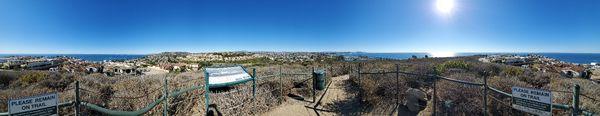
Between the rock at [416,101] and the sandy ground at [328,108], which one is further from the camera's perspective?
the sandy ground at [328,108]

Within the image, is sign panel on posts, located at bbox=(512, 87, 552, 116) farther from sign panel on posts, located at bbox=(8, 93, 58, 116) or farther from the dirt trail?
sign panel on posts, located at bbox=(8, 93, 58, 116)

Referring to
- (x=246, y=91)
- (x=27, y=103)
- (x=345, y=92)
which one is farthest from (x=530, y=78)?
(x=27, y=103)

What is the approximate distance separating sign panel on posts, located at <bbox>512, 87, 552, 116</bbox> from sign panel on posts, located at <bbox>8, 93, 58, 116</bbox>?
579cm

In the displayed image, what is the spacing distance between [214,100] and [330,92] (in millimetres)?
4799

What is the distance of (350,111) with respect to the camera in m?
8.83

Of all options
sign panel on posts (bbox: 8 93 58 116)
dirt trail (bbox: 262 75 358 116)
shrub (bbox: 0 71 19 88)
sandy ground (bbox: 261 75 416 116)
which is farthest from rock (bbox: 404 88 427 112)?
shrub (bbox: 0 71 19 88)

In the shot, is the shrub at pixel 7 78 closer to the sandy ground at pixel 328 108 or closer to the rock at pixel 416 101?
the sandy ground at pixel 328 108

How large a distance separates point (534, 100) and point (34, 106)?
5928 millimetres

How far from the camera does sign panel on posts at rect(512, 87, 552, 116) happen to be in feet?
12.4

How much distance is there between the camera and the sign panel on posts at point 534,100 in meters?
3.79

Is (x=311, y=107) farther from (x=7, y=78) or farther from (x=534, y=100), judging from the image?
(x=7, y=78)

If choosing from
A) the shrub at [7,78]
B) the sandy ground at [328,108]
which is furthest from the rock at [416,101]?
the shrub at [7,78]

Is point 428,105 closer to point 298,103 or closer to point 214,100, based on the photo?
point 298,103

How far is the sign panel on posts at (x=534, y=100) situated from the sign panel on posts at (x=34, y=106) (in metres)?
5.79
